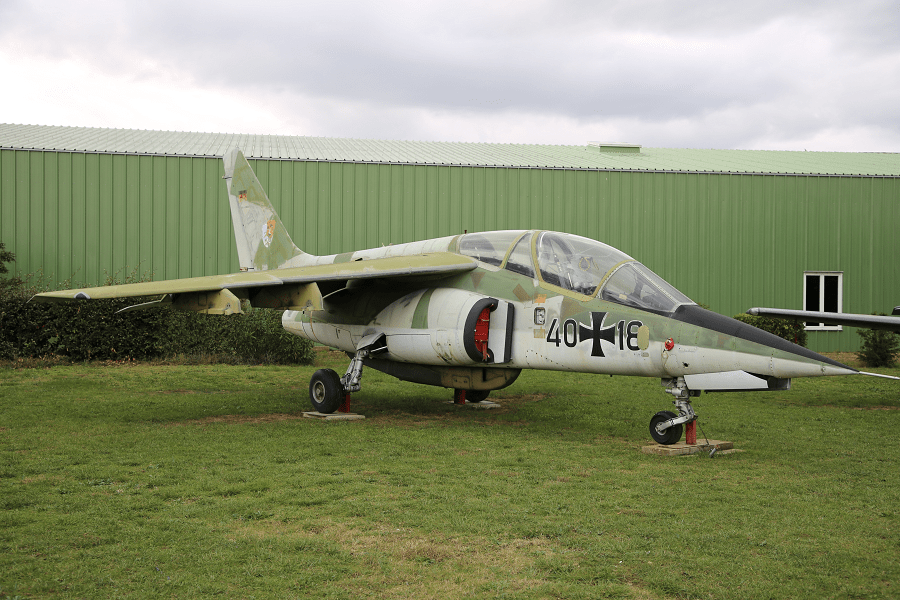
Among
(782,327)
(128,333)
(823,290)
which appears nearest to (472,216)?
(782,327)

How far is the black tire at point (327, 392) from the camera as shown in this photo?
11156mm

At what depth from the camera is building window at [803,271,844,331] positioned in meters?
23.3

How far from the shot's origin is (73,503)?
593cm

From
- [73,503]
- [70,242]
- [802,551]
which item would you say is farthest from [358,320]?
[70,242]

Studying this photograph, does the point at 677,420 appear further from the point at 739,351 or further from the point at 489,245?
the point at 489,245

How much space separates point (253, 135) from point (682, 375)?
77.2 ft

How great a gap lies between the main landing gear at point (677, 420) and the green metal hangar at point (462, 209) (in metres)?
14.0

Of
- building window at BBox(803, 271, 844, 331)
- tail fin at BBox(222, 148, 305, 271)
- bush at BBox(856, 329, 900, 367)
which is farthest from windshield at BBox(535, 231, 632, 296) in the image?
building window at BBox(803, 271, 844, 331)

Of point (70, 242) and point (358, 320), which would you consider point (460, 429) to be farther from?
point (70, 242)

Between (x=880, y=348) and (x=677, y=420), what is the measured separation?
562 inches

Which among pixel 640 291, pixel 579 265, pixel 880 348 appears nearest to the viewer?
pixel 640 291

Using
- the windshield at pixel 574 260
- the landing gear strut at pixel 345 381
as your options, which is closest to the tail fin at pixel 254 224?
the landing gear strut at pixel 345 381

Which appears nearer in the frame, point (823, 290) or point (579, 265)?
point (579, 265)

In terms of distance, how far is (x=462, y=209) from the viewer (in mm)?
22156
